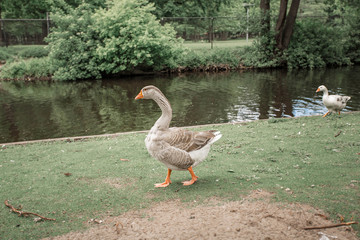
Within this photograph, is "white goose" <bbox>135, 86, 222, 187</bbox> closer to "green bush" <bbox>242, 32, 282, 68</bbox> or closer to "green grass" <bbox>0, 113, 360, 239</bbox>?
"green grass" <bbox>0, 113, 360, 239</bbox>

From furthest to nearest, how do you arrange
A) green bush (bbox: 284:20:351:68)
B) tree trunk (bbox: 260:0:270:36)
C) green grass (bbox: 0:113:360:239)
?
green bush (bbox: 284:20:351:68)
tree trunk (bbox: 260:0:270:36)
green grass (bbox: 0:113:360:239)

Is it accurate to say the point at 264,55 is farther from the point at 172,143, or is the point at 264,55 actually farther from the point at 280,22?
the point at 172,143

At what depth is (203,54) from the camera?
3000 centimetres

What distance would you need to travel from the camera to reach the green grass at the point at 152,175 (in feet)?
15.9

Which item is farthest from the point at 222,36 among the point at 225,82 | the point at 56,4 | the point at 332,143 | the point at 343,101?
the point at 332,143

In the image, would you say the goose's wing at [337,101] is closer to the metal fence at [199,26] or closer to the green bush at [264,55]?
the green bush at [264,55]

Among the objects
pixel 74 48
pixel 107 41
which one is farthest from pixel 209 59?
pixel 74 48

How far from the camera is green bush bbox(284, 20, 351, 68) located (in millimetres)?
30312

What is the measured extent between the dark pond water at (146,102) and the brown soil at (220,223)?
307 inches

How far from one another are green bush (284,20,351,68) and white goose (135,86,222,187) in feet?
89.7

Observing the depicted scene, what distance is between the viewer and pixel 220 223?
4.23 m

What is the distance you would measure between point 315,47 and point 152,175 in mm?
29958

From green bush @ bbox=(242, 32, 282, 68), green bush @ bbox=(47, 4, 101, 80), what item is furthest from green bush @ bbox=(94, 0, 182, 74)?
green bush @ bbox=(242, 32, 282, 68)

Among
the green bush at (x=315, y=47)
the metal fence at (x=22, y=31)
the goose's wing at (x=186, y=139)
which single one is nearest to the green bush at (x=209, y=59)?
the green bush at (x=315, y=47)
